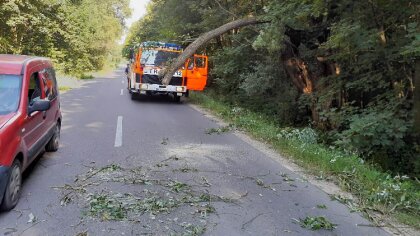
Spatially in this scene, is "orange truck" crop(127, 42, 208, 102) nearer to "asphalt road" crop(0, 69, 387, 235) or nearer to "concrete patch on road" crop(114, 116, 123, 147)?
"concrete patch on road" crop(114, 116, 123, 147)

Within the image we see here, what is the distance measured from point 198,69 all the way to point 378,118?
35.1 feet

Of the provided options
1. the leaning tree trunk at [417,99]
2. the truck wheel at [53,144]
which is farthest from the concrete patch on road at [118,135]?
the leaning tree trunk at [417,99]

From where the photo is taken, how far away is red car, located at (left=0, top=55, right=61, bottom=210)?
5027 mm

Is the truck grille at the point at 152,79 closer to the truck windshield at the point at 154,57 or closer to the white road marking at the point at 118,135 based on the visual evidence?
the truck windshield at the point at 154,57

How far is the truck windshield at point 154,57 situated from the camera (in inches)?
725

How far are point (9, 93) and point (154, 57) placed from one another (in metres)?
13.0

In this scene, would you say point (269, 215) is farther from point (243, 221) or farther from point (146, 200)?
point (146, 200)

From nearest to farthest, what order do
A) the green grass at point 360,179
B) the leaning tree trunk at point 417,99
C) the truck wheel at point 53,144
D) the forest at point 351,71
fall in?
the green grass at point 360,179 → the truck wheel at point 53,144 → the leaning tree trunk at point 417,99 → the forest at point 351,71

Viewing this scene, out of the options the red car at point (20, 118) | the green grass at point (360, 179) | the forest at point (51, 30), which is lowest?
the green grass at point (360, 179)

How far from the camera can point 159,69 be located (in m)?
18.6

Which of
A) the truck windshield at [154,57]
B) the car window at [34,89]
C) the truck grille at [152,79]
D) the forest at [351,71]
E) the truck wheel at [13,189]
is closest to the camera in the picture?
the truck wheel at [13,189]

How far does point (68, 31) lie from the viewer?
110ft

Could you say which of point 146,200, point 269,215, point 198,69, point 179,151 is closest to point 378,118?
point 179,151

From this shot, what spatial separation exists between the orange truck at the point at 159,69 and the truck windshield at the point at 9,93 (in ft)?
40.4
